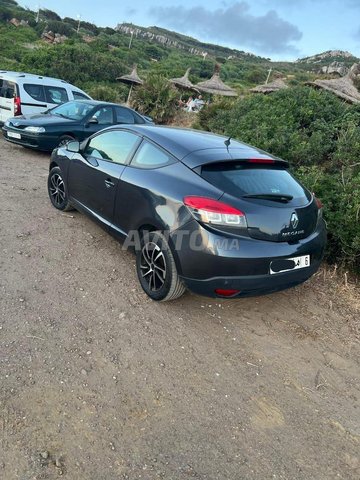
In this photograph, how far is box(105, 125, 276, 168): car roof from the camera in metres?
3.41

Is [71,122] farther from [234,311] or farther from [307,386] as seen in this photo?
[307,386]

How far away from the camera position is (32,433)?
7.35 ft

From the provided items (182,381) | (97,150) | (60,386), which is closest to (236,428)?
(182,381)

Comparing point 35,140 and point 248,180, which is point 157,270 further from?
point 35,140

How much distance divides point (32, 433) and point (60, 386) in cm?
38

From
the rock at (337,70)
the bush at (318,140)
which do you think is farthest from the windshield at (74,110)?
the rock at (337,70)

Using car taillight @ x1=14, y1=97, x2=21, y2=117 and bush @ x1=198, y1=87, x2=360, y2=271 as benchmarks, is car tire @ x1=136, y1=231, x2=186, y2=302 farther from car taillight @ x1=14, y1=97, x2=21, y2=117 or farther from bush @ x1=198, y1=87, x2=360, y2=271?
car taillight @ x1=14, y1=97, x2=21, y2=117

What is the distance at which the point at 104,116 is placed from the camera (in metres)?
9.14

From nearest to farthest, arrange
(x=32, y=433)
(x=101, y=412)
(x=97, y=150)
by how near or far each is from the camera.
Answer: (x=32, y=433) < (x=101, y=412) < (x=97, y=150)

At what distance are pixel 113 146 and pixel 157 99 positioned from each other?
1154cm

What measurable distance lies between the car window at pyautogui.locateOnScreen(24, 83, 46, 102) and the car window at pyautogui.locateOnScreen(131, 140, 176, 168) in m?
7.80

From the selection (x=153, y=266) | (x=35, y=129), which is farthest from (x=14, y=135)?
(x=153, y=266)

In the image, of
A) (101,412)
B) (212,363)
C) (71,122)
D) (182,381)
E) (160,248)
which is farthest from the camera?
(71,122)

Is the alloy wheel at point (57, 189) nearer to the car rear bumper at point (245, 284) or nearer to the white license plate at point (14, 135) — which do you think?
the car rear bumper at point (245, 284)
